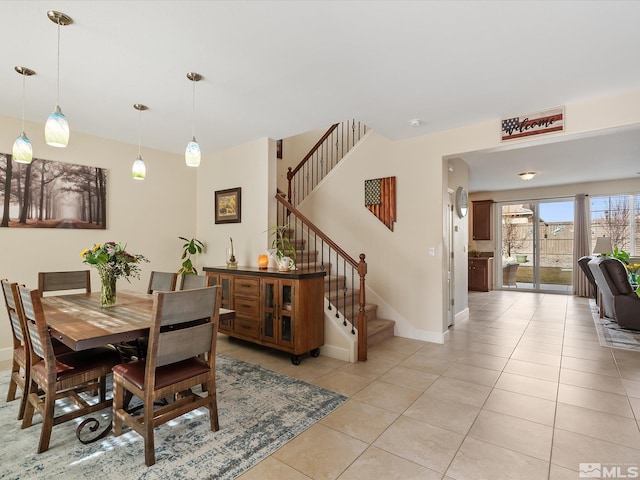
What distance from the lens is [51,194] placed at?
4098 mm

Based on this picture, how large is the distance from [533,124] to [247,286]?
3739 millimetres

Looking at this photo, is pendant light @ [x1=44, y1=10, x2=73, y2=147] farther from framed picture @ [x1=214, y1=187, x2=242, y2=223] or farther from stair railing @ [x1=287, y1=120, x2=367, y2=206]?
stair railing @ [x1=287, y1=120, x2=367, y2=206]

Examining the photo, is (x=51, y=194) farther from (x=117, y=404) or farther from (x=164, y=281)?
(x=117, y=404)

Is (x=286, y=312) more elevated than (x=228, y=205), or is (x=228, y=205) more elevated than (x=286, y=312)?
(x=228, y=205)

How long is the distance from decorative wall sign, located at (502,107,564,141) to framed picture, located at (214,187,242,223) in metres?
3.61

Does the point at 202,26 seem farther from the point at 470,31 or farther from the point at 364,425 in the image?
the point at 364,425

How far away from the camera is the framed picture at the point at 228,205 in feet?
16.3

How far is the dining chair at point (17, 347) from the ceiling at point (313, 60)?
6.01 ft

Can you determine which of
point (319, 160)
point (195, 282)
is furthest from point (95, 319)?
point (319, 160)

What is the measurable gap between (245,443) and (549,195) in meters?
9.48

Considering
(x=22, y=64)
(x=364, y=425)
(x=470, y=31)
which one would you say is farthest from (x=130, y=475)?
(x=470, y=31)

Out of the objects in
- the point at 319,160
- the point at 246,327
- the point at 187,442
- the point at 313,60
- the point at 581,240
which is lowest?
the point at 187,442

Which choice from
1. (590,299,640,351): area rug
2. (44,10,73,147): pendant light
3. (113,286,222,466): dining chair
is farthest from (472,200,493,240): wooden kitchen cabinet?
(44,10,73,147): pendant light

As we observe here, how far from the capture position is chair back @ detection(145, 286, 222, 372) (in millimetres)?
1946
